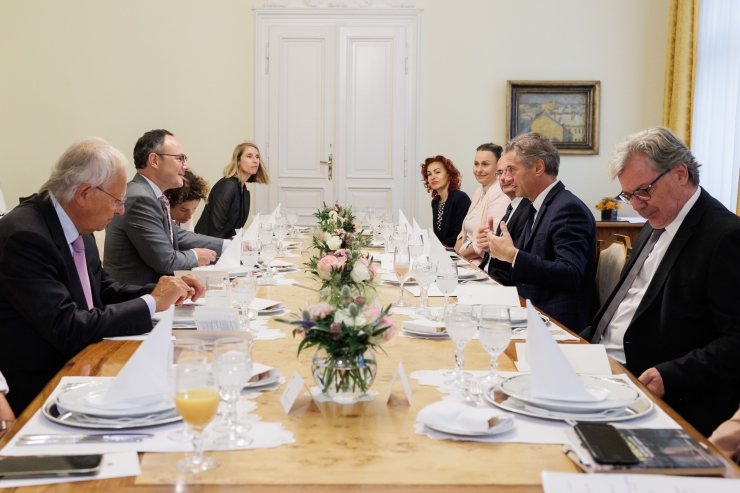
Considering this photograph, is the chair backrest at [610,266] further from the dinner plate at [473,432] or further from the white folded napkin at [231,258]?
the dinner plate at [473,432]

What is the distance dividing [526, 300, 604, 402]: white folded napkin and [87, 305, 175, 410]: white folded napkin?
73 centimetres

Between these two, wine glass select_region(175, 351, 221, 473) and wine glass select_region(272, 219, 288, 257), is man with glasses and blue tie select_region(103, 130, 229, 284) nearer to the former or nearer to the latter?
wine glass select_region(272, 219, 288, 257)

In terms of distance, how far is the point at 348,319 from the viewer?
1474 millimetres

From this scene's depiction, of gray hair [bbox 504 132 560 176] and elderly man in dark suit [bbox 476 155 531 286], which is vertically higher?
gray hair [bbox 504 132 560 176]

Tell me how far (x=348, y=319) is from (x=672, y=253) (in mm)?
1357

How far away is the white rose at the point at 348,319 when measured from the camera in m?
1.47

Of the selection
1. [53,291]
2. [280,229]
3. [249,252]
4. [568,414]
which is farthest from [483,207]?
[568,414]

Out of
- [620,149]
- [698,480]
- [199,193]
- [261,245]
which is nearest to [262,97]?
[199,193]

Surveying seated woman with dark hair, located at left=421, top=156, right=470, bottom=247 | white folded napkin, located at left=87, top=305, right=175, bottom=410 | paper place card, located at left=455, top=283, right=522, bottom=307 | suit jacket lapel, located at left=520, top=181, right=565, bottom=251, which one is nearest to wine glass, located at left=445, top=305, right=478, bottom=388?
white folded napkin, located at left=87, top=305, right=175, bottom=410

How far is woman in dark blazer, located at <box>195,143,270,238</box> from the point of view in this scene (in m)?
6.36

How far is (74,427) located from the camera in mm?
1382

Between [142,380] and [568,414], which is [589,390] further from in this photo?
[142,380]

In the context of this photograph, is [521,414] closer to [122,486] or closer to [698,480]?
Answer: [698,480]

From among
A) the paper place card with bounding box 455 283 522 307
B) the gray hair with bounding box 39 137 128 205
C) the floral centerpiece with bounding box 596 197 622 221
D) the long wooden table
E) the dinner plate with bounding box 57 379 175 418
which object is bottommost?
the floral centerpiece with bounding box 596 197 622 221
